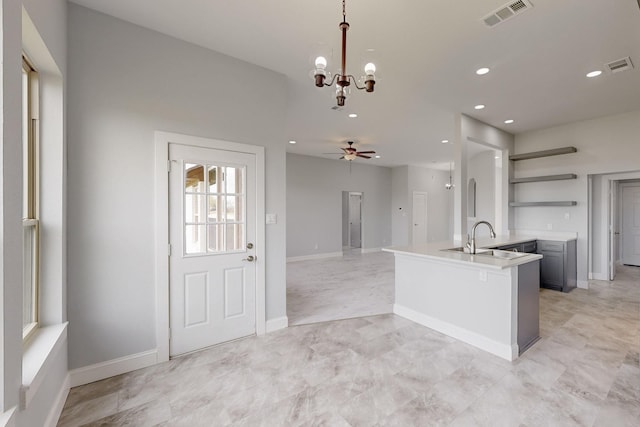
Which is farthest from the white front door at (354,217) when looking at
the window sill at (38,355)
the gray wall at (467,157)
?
the window sill at (38,355)

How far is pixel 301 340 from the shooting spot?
116 inches

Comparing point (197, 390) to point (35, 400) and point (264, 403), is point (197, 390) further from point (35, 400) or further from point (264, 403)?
point (35, 400)

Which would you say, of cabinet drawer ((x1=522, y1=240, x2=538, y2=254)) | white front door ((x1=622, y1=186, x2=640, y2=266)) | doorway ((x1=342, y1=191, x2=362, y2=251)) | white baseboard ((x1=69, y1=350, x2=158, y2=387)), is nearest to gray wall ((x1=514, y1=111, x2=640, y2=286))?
cabinet drawer ((x1=522, y1=240, x2=538, y2=254))

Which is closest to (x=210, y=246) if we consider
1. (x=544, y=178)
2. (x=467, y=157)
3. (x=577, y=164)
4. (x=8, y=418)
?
(x=8, y=418)

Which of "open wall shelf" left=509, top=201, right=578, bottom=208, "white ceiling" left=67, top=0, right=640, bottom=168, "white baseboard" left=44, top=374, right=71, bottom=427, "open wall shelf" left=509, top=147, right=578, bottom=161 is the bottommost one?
"white baseboard" left=44, top=374, right=71, bottom=427

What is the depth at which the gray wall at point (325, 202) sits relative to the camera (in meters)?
7.71

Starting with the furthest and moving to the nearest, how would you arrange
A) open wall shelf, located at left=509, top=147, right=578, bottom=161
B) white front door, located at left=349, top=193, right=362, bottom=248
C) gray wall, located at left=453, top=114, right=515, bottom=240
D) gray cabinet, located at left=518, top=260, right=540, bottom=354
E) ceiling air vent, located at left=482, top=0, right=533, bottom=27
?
white front door, located at left=349, top=193, right=362, bottom=248 < open wall shelf, located at left=509, top=147, right=578, bottom=161 < gray wall, located at left=453, top=114, right=515, bottom=240 < gray cabinet, located at left=518, top=260, right=540, bottom=354 < ceiling air vent, located at left=482, top=0, right=533, bottom=27

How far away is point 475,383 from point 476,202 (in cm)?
583

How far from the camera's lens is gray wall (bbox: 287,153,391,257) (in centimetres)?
771

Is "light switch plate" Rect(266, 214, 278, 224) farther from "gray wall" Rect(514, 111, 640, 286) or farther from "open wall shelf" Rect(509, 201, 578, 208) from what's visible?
"gray wall" Rect(514, 111, 640, 286)

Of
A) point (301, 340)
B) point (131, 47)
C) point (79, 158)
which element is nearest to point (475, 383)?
point (301, 340)

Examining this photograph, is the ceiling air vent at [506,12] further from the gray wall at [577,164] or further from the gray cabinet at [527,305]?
the gray wall at [577,164]

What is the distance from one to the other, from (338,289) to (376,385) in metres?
2.72

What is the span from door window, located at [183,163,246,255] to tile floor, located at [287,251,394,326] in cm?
133
